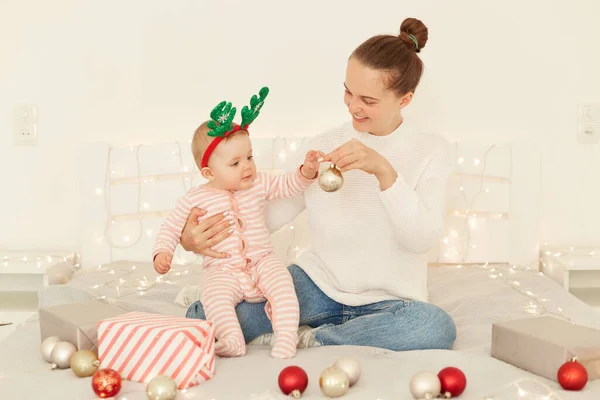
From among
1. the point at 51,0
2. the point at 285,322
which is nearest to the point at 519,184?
the point at 285,322

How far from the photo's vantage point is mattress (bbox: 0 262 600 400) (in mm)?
1163

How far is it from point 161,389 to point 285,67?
1.43 m

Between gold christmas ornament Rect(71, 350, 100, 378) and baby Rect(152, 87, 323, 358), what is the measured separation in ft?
0.81

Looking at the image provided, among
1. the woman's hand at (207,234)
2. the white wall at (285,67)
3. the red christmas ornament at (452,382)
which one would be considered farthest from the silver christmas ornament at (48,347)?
the white wall at (285,67)

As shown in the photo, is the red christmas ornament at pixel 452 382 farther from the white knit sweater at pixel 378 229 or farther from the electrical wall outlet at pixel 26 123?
the electrical wall outlet at pixel 26 123

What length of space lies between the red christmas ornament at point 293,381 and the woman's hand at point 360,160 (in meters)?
0.43

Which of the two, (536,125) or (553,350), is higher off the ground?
(536,125)

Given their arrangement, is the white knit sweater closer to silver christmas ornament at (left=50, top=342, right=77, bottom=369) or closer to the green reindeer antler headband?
the green reindeer antler headband

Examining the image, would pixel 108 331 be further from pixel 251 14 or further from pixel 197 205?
pixel 251 14

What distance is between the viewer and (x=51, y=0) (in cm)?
233

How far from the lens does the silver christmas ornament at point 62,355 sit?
4.22 feet

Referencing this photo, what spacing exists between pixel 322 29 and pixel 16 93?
41.2 inches

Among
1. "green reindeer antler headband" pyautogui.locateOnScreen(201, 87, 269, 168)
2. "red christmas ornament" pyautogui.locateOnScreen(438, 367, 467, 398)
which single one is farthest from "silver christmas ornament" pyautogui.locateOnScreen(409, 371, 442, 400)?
"green reindeer antler headband" pyautogui.locateOnScreen(201, 87, 269, 168)

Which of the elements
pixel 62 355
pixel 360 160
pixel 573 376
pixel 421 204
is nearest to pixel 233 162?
pixel 360 160
